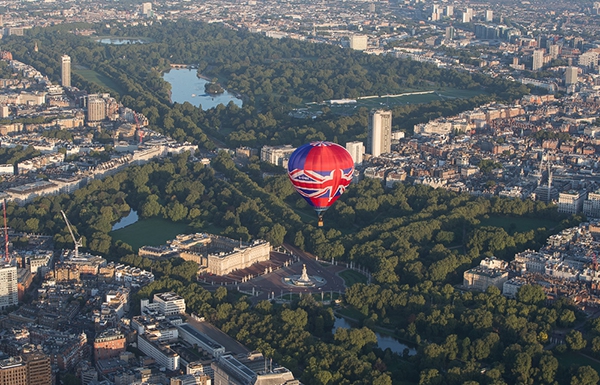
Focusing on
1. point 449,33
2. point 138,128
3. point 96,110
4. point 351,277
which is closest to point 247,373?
point 351,277

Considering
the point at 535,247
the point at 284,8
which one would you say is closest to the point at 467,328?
the point at 535,247

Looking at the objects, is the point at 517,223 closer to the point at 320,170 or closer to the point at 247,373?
the point at 320,170

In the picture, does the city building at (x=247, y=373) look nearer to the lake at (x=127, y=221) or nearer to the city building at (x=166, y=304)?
the city building at (x=166, y=304)

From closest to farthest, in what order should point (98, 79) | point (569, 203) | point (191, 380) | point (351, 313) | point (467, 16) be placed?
1. point (191, 380)
2. point (351, 313)
3. point (569, 203)
4. point (98, 79)
5. point (467, 16)

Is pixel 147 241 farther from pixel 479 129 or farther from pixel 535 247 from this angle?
pixel 479 129

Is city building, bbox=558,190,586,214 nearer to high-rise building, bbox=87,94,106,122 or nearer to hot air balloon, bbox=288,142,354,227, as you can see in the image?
hot air balloon, bbox=288,142,354,227

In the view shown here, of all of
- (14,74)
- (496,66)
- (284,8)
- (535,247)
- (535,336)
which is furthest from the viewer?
(284,8)
